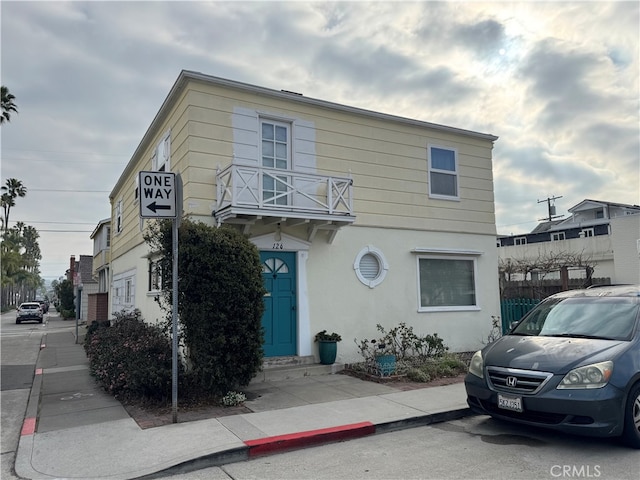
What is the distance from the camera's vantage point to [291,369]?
9.37 metres

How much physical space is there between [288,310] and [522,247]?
97.8 ft

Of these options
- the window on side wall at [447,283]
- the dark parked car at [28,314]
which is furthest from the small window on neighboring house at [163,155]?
the dark parked car at [28,314]

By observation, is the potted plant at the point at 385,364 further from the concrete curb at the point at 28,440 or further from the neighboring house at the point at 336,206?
the concrete curb at the point at 28,440

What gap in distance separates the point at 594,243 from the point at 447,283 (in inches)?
860

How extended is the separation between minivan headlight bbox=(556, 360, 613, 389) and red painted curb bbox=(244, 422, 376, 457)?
2.41 meters

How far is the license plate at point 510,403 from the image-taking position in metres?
5.30

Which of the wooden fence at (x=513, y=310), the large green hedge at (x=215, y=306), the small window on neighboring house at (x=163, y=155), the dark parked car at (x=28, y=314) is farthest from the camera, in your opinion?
the dark parked car at (x=28, y=314)

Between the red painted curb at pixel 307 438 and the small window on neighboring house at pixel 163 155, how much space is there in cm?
714

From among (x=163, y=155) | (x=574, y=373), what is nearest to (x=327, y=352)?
(x=574, y=373)

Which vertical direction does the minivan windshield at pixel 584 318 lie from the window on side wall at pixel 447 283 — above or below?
below

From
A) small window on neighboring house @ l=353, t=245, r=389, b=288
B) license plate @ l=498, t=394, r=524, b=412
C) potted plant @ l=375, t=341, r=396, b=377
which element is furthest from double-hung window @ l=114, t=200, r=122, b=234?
license plate @ l=498, t=394, r=524, b=412

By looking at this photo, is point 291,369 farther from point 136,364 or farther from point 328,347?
→ point 136,364

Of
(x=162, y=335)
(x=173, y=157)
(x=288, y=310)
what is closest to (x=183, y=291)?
(x=162, y=335)

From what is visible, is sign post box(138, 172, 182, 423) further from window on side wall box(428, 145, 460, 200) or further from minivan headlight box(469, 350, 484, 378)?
window on side wall box(428, 145, 460, 200)
